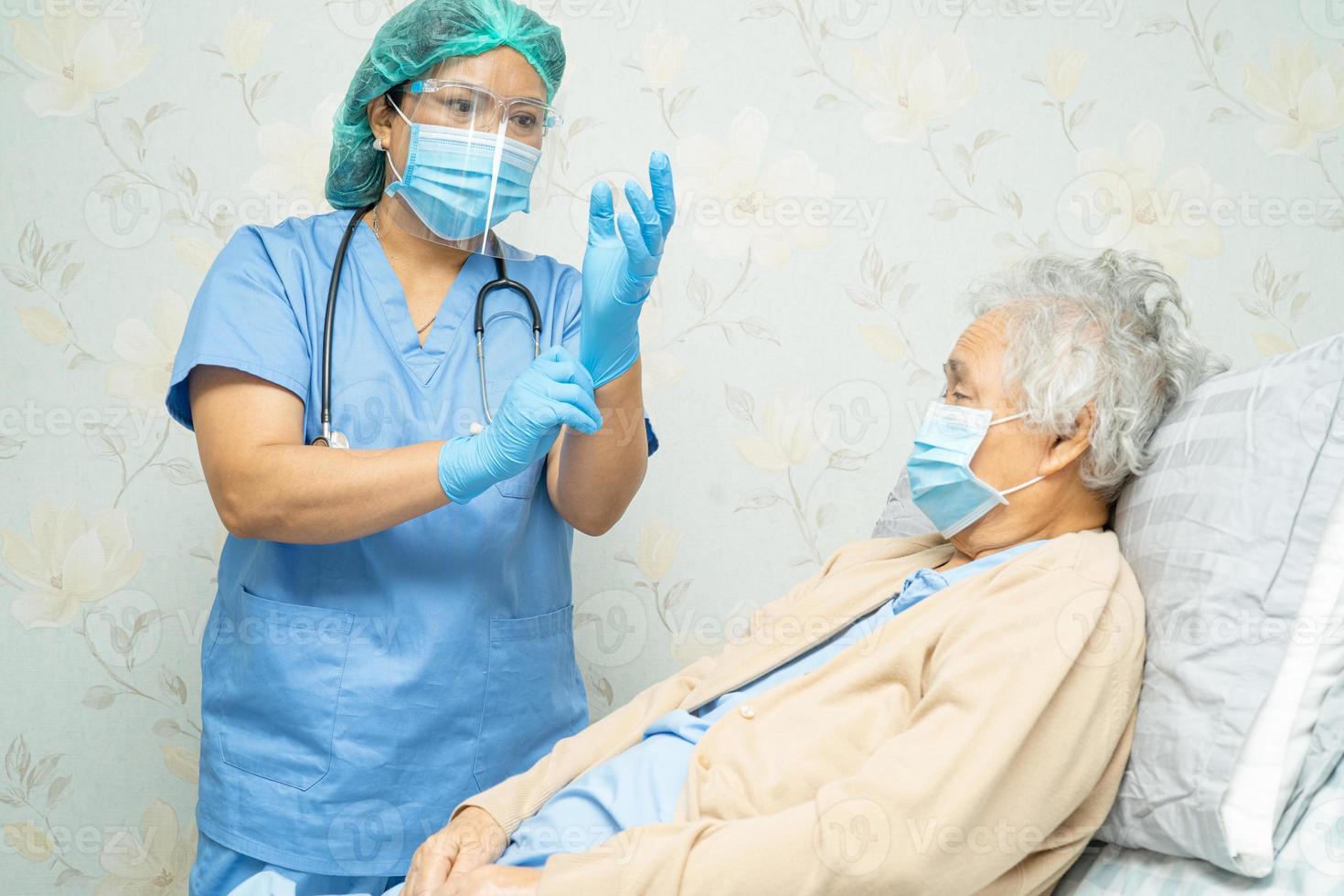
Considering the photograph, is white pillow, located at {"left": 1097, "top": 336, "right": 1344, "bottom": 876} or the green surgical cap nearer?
white pillow, located at {"left": 1097, "top": 336, "right": 1344, "bottom": 876}

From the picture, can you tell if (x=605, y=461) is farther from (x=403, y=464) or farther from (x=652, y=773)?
(x=652, y=773)

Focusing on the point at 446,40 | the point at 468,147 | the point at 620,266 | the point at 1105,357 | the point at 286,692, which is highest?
the point at 446,40

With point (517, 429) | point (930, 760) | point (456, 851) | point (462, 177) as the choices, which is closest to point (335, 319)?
point (462, 177)

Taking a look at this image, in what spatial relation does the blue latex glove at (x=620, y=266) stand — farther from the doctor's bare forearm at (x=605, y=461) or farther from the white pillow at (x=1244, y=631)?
the white pillow at (x=1244, y=631)

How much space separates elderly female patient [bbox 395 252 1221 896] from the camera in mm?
971

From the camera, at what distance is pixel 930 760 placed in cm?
98

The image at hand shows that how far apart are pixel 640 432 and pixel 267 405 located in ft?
1.47

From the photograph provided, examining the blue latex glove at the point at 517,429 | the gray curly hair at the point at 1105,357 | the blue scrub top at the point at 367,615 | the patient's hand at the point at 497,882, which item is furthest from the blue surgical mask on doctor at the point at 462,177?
the patient's hand at the point at 497,882

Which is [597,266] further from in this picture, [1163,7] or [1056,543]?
[1163,7]

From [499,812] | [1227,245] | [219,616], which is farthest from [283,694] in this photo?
[1227,245]

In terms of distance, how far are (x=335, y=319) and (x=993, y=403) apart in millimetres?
807

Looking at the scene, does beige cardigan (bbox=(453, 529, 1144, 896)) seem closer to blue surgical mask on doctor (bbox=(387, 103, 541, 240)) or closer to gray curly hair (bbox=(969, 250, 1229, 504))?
gray curly hair (bbox=(969, 250, 1229, 504))

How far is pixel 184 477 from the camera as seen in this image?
2.02 metres

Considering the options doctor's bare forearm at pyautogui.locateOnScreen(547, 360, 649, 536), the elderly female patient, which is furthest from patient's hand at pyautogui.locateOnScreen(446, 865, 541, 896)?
doctor's bare forearm at pyautogui.locateOnScreen(547, 360, 649, 536)
